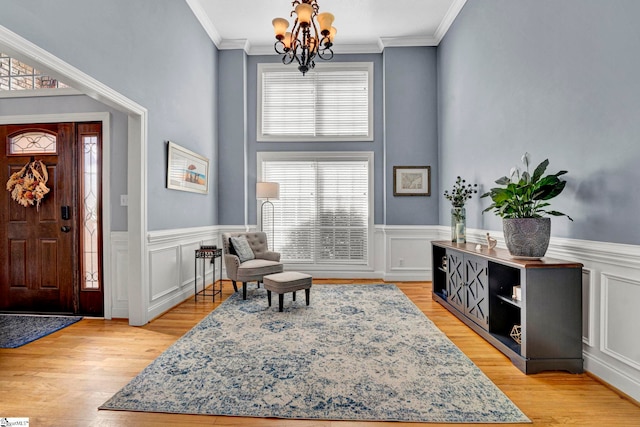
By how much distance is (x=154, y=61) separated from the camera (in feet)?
11.3

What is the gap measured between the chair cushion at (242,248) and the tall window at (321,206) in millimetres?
1062

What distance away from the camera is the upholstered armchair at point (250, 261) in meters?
4.07

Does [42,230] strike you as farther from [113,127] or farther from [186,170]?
[186,170]

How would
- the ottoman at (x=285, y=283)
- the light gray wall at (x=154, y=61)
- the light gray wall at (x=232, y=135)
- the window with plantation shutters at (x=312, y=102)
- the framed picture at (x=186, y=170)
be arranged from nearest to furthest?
the light gray wall at (x=154, y=61) → the ottoman at (x=285, y=283) → the framed picture at (x=186, y=170) → the light gray wall at (x=232, y=135) → the window with plantation shutters at (x=312, y=102)

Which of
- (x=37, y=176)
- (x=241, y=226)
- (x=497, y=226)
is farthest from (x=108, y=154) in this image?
(x=497, y=226)

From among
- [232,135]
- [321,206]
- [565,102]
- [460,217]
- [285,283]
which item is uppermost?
[232,135]

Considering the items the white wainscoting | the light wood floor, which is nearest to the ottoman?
the light wood floor

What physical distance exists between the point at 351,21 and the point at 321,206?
2964 mm

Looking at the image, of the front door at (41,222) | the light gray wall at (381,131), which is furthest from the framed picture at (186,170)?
the front door at (41,222)

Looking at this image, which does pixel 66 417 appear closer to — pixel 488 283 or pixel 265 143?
pixel 488 283

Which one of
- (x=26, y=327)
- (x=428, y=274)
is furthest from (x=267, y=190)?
(x=26, y=327)

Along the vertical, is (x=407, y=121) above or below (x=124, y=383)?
above

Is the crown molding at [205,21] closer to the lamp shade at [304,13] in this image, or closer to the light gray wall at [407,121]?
the lamp shade at [304,13]

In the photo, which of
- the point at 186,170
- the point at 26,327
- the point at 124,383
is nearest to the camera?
the point at 124,383
